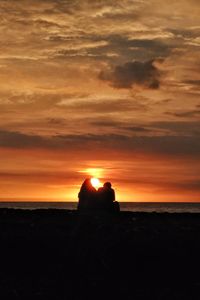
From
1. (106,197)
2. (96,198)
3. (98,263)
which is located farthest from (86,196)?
(98,263)

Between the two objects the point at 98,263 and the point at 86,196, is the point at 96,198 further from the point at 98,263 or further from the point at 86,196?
the point at 98,263

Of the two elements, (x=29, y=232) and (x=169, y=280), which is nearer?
(x=169, y=280)

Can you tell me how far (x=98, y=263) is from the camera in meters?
24.2

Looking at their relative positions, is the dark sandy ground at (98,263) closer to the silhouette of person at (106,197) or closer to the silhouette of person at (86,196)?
the silhouette of person at (106,197)

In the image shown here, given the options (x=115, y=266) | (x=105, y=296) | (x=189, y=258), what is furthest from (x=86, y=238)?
(x=105, y=296)

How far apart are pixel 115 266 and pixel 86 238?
266 centimetres

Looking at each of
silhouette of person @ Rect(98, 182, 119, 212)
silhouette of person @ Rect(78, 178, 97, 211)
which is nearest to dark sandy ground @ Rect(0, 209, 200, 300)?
silhouette of person @ Rect(98, 182, 119, 212)

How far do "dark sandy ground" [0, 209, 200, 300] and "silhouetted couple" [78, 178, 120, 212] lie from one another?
0.67 metres

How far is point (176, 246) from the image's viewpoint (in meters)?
28.0

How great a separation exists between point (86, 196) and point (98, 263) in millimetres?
5806

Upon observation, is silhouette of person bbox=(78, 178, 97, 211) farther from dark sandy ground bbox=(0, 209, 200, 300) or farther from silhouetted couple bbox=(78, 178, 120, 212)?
dark sandy ground bbox=(0, 209, 200, 300)

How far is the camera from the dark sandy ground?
19969 millimetres

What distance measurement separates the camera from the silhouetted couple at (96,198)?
2884 centimetres

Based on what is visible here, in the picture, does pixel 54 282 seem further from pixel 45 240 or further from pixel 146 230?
pixel 146 230
